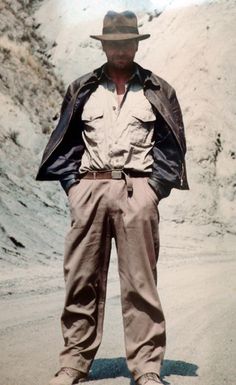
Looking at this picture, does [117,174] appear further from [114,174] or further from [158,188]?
[158,188]

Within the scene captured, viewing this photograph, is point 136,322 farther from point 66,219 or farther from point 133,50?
point 66,219

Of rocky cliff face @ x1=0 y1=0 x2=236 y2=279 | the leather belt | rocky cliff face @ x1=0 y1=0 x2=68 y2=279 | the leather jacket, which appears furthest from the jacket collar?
rocky cliff face @ x1=0 y1=0 x2=236 y2=279

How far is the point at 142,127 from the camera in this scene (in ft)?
13.3

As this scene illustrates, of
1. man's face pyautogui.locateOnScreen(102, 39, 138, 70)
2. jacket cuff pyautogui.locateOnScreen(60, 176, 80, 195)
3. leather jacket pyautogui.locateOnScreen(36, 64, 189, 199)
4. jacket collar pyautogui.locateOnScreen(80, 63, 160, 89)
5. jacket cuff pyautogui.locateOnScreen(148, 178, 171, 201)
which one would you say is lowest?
jacket cuff pyautogui.locateOnScreen(148, 178, 171, 201)

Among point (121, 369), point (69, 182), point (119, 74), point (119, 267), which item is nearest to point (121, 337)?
point (121, 369)

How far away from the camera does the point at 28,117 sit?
1806cm

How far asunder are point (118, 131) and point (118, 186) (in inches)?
12.3

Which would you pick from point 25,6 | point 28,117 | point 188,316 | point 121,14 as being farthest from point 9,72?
point 121,14

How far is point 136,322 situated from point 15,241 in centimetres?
820

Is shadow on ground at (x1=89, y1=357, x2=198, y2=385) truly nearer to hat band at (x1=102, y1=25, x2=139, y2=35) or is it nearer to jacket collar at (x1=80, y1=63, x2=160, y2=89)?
jacket collar at (x1=80, y1=63, x2=160, y2=89)

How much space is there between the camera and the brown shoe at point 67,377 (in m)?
3.84

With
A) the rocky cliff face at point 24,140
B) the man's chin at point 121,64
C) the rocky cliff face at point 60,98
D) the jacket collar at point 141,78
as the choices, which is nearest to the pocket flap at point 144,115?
the jacket collar at point 141,78

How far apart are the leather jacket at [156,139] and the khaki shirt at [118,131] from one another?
0.05 m

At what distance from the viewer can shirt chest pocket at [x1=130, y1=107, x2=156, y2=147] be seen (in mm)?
4004
